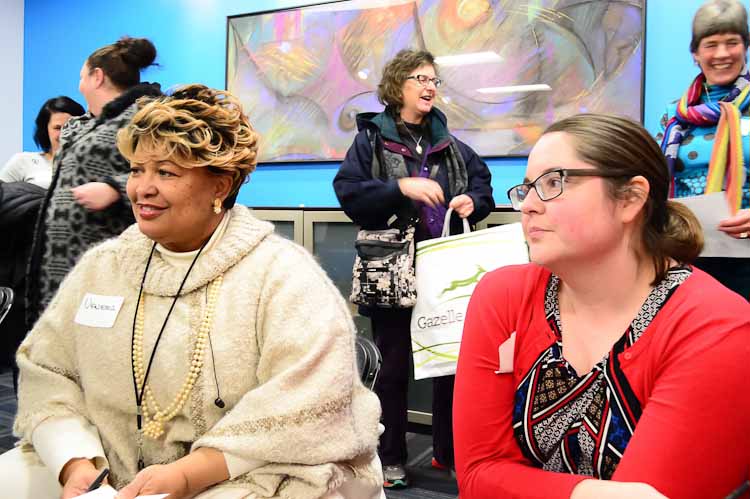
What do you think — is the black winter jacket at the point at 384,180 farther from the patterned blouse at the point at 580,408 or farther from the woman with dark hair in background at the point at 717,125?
the patterned blouse at the point at 580,408

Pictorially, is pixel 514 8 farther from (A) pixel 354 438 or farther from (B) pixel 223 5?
(A) pixel 354 438

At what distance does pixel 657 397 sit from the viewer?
0.99m

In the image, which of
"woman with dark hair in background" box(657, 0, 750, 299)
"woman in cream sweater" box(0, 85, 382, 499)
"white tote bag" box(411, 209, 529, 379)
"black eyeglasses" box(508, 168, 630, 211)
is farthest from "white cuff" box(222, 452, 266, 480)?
"woman with dark hair in background" box(657, 0, 750, 299)

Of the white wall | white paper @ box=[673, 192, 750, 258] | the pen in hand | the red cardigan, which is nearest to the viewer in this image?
the red cardigan

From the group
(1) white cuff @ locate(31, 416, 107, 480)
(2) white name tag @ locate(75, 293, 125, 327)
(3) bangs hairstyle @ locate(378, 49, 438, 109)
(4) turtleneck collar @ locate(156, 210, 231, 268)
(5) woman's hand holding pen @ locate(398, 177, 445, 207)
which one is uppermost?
(3) bangs hairstyle @ locate(378, 49, 438, 109)

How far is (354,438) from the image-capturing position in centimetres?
121

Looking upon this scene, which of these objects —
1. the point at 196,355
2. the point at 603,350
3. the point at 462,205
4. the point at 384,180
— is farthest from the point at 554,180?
the point at 384,180

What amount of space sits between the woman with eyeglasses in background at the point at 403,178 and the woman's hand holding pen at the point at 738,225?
35.1 inches

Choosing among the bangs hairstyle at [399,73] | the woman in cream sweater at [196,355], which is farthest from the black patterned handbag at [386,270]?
the woman in cream sweater at [196,355]

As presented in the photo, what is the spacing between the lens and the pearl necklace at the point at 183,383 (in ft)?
4.10

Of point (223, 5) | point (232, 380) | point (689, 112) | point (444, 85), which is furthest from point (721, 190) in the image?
point (223, 5)

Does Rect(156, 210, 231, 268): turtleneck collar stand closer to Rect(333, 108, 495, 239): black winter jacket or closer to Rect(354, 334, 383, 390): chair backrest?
Rect(354, 334, 383, 390): chair backrest

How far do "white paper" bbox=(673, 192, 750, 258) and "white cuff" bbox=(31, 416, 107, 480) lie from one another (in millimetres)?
1623

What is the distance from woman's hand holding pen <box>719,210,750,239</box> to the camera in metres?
1.88
